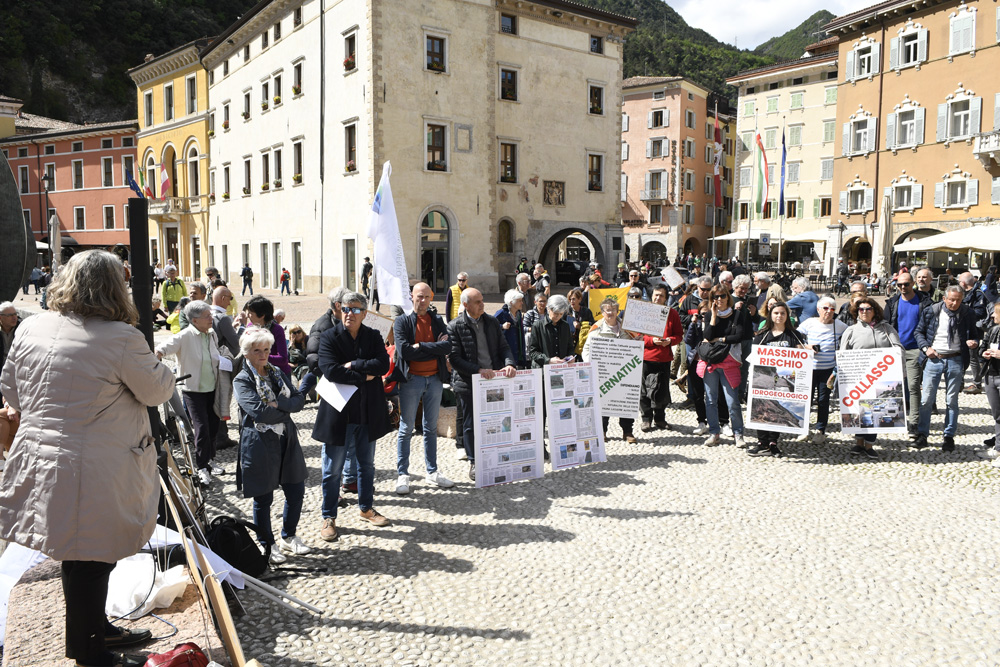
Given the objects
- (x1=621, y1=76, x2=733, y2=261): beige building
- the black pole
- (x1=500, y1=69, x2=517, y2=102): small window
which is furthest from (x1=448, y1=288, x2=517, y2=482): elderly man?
(x1=621, y1=76, x2=733, y2=261): beige building

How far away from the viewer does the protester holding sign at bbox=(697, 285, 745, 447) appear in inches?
319

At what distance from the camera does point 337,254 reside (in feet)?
101

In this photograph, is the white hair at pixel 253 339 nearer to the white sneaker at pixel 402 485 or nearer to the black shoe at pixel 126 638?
the black shoe at pixel 126 638

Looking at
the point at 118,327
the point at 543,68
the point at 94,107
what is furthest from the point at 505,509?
the point at 94,107

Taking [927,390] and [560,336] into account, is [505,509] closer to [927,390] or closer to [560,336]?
[560,336]

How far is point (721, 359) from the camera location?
810 cm

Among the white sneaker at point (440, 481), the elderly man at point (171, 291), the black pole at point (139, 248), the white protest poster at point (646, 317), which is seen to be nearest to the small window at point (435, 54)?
the elderly man at point (171, 291)

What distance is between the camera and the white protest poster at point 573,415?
7.34 metres

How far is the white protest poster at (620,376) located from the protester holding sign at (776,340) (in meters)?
1.36

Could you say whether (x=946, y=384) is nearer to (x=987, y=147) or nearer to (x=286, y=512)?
(x=286, y=512)

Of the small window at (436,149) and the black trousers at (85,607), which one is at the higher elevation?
the small window at (436,149)

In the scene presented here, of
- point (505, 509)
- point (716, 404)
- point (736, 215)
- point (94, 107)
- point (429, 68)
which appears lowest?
point (505, 509)

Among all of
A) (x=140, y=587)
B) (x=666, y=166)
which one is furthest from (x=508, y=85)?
(x=140, y=587)

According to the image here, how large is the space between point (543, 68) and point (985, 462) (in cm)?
2857
